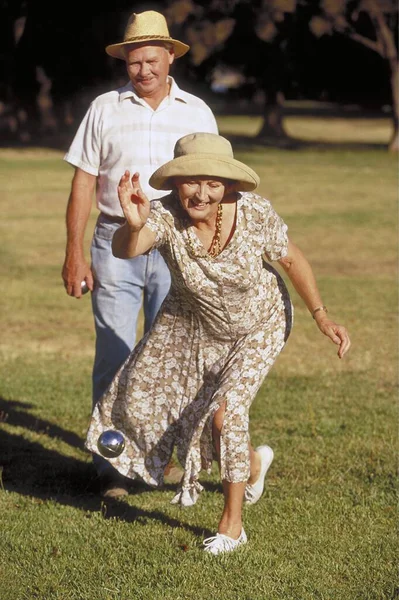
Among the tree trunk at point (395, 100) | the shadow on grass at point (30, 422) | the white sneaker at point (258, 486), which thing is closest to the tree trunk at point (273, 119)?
the tree trunk at point (395, 100)

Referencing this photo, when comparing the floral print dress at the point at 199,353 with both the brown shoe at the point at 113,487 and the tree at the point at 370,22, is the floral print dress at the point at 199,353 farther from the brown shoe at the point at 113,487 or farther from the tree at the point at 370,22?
the tree at the point at 370,22

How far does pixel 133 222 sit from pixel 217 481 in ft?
7.21

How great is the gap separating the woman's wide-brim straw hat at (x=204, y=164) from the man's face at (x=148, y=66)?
40.0 inches

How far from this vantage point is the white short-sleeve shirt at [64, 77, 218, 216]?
5.95 meters

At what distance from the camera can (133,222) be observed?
14.8 ft

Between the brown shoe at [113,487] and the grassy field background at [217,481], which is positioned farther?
the brown shoe at [113,487]

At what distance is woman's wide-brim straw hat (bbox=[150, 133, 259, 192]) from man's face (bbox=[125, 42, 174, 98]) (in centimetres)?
102

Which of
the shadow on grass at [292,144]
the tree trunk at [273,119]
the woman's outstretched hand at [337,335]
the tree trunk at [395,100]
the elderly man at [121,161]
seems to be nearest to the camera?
the woman's outstretched hand at [337,335]

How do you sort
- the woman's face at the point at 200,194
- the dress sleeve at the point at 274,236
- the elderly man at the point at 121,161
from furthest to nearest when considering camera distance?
the elderly man at the point at 121,161, the dress sleeve at the point at 274,236, the woman's face at the point at 200,194

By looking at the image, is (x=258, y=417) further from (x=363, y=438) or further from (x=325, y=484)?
(x=325, y=484)

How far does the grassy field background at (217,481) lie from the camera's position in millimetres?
4719

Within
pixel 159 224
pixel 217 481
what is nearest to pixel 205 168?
pixel 159 224

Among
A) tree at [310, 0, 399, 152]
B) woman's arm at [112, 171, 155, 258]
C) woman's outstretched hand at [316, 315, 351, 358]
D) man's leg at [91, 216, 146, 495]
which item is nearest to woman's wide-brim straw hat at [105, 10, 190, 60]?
man's leg at [91, 216, 146, 495]

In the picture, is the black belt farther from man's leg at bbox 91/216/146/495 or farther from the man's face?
the man's face
